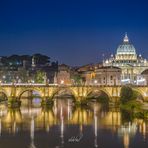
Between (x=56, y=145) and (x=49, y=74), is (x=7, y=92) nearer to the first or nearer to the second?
(x=56, y=145)

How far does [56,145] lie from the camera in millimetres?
36062

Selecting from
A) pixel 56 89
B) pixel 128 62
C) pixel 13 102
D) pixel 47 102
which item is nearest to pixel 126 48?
pixel 128 62

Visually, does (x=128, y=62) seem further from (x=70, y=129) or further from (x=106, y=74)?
(x=70, y=129)

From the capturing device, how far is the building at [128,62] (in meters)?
117

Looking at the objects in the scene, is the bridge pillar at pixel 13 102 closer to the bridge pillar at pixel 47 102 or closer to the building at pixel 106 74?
the bridge pillar at pixel 47 102

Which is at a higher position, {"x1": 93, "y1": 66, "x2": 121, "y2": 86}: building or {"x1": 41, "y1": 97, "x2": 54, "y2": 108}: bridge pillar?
{"x1": 93, "y1": 66, "x2": 121, "y2": 86}: building

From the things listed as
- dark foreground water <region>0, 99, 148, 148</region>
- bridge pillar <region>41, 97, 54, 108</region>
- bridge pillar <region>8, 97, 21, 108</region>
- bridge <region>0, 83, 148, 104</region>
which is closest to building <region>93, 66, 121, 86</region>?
bridge <region>0, 83, 148, 104</region>

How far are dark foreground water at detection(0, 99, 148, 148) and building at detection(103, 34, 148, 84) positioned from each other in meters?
54.5

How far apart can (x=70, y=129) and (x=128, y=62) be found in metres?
86.4

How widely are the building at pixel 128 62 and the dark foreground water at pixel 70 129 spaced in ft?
179

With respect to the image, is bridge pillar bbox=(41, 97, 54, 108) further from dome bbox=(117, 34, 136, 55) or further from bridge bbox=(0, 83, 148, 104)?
dome bbox=(117, 34, 136, 55)

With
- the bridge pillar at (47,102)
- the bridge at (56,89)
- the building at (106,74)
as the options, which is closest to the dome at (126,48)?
the building at (106,74)

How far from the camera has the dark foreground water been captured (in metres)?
36.8

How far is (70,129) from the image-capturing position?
43844 mm
